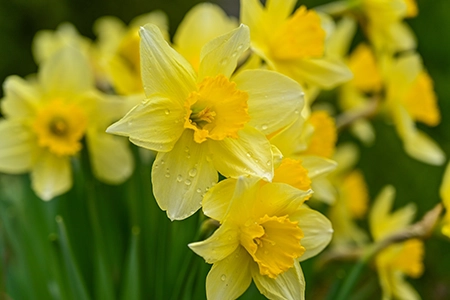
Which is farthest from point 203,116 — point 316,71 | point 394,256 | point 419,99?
point 419,99

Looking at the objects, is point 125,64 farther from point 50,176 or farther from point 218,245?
point 218,245

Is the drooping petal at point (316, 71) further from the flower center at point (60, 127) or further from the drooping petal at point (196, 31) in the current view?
the flower center at point (60, 127)

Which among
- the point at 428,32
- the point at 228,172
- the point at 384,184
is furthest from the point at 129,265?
the point at 428,32

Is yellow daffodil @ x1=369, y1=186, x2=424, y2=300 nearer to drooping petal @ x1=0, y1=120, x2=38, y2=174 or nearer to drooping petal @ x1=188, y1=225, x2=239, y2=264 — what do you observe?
drooping petal @ x1=188, y1=225, x2=239, y2=264

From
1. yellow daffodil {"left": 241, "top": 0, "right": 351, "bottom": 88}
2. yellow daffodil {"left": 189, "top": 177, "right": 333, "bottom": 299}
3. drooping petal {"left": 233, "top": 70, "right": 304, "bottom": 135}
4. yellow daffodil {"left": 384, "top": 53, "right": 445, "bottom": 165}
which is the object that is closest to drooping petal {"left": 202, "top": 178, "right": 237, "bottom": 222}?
yellow daffodil {"left": 189, "top": 177, "right": 333, "bottom": 299}

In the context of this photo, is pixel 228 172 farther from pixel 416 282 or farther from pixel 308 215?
pixel 416 282
